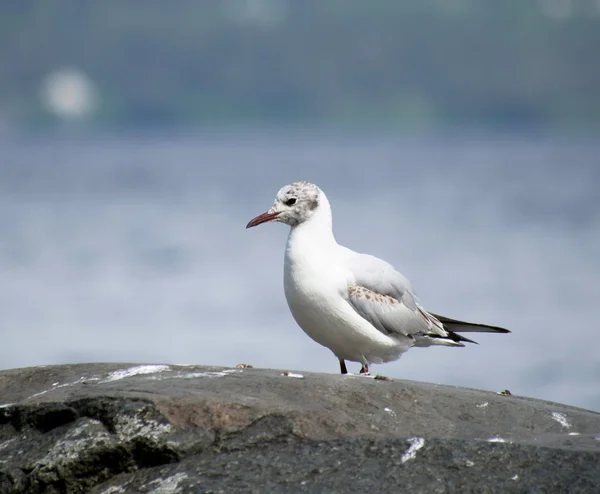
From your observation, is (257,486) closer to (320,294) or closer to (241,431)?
(241,431)

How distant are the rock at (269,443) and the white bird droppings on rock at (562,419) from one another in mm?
86

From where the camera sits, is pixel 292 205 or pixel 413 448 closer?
pixel 413 448

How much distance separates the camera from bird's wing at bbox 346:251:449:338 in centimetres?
832

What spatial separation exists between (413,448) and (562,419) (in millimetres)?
1471

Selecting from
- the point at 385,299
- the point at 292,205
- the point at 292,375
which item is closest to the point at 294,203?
the point at 292,205

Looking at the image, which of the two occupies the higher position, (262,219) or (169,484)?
(262,219)

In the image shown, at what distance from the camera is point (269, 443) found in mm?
5711

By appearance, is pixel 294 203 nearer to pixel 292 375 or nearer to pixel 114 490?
pixel 292 375

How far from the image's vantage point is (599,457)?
18.3 feet

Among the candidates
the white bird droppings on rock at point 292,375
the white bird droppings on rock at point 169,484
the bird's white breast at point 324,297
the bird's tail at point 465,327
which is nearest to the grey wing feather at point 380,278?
the bird's white breast at point 324,297

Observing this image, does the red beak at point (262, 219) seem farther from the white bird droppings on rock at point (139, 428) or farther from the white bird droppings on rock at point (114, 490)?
the white bird droppings on rock at point (114, 490)

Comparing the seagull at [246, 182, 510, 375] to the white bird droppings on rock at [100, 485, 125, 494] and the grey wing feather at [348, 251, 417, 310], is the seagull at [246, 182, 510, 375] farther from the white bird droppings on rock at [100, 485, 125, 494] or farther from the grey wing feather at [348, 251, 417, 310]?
the white bird droppings on rock at [100, 485, 125, 494]

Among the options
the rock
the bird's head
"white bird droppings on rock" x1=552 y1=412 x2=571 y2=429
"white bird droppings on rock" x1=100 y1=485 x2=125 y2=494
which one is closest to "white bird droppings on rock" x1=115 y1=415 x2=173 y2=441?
the rock

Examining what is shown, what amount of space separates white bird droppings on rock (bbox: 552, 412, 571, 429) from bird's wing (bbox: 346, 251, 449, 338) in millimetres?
2023
